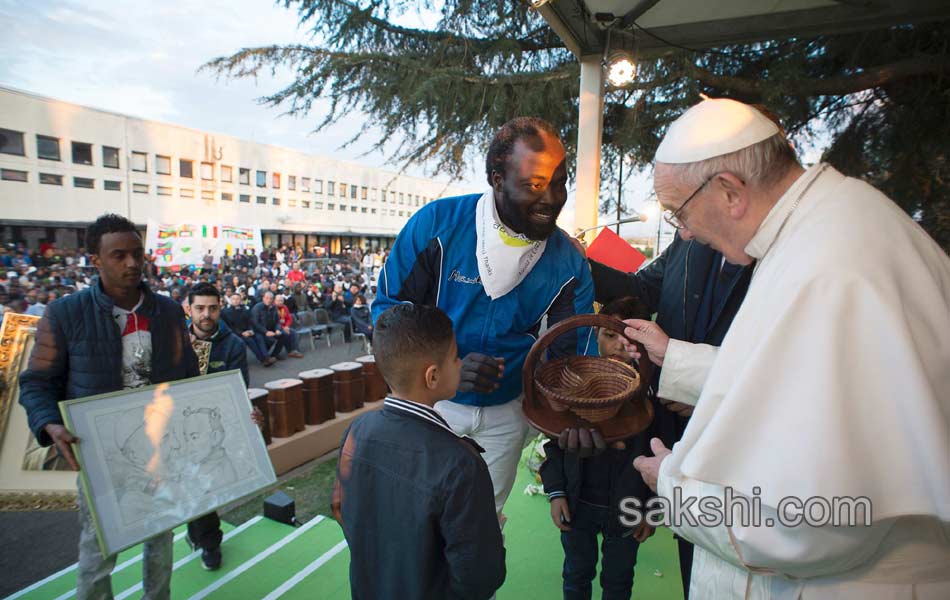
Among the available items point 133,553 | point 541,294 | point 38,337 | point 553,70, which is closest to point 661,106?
point 553,70

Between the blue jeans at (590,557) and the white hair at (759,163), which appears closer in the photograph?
the white hair at (759,163)

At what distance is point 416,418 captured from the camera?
5.54 feet

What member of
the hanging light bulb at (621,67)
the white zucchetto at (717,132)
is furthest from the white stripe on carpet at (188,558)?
the hanging light bulb at (621,67)

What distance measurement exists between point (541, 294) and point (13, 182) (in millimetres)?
27196

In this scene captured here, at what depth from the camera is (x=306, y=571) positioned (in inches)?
131

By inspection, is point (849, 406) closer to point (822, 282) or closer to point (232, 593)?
point (822, 282)

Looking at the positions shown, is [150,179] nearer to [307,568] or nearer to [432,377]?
[307,568]

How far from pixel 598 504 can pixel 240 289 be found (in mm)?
15984

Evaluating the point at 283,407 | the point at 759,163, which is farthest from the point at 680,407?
the point at 283,407

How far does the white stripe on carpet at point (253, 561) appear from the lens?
3.22m

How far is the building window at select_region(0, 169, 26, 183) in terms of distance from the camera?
20.0 metres

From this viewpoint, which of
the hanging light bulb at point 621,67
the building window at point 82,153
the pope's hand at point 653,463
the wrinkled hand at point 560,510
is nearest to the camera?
the pope's hand at point 653,463

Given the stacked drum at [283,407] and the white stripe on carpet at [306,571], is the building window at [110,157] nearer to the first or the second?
the stacked drum at [283,407]

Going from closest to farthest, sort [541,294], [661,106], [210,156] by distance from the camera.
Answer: [541,294] → [661,106] → [210,156]
